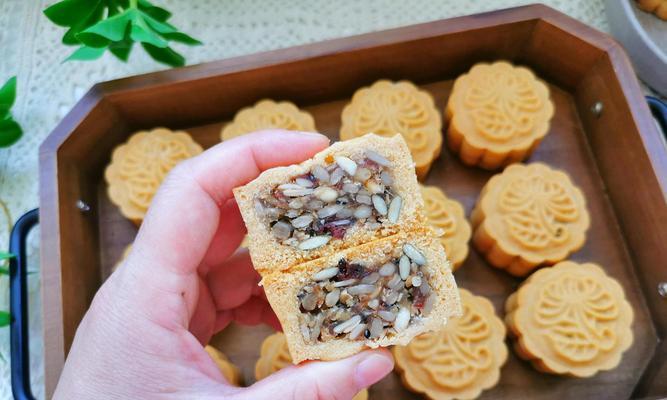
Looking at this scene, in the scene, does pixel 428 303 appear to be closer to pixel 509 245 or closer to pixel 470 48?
pixel 509 245

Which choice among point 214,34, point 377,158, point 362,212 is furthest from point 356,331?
point 214,34

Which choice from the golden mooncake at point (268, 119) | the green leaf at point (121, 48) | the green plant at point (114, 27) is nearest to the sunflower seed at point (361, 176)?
the golden mooncake at point (268, 119)

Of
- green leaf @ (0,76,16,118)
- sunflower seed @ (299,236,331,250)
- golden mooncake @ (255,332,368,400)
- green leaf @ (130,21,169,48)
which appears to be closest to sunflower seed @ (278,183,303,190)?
sunflower seed @ (299,236,331,250)

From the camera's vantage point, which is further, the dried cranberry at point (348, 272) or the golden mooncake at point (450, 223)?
the golden mooncake at point (450, 223)

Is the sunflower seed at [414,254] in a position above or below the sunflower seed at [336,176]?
below

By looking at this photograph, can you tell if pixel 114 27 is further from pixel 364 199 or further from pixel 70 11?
pixel 364 199

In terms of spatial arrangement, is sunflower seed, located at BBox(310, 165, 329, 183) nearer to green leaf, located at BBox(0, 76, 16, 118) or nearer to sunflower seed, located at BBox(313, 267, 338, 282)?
sunflower seed, located at BBox(313, 267, 338, 282)

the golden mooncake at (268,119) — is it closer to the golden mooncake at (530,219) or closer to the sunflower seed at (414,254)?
the golden mooncake at (530,219)
